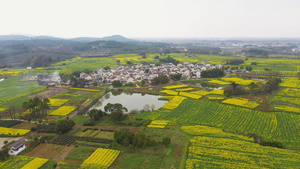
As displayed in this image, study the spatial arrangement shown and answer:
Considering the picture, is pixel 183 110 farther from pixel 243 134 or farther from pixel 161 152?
pixel 161 152

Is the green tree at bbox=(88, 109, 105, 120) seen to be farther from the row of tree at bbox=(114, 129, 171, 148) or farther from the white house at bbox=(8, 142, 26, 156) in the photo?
the white house at bbox=(8, 142, 26, 156)

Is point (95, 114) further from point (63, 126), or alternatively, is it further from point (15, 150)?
point (15, 150)

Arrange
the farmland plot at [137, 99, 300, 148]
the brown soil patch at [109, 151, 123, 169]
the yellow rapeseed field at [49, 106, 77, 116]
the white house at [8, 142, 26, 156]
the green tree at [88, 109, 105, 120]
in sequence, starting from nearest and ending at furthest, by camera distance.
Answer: the brown soil patch at [109, 151, 123, 169] → the white house at [8, 142, 26, 156] → the farmland plot at [137, 99, 300, 148] → the green tree at [88, 109, 105, 120] → the yellow rapeseed field at [49, 106, 77, 116]

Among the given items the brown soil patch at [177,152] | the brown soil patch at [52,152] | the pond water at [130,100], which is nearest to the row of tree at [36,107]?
the pond water at [130,100]

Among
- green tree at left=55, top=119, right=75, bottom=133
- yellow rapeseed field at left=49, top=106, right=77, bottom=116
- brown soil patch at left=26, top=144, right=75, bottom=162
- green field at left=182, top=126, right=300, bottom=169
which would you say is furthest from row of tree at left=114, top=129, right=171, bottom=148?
yellow rapeseed field at left=49, top=106, right=77, bottom=116

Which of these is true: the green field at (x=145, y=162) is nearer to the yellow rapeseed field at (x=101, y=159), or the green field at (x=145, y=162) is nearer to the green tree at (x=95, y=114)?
the yellow rapeseed field at (x=101, y=159)

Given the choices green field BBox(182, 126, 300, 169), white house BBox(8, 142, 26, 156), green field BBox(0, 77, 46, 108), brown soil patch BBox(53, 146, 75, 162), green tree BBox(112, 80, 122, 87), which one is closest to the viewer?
green field BBox(182, 126, 300, 169)
